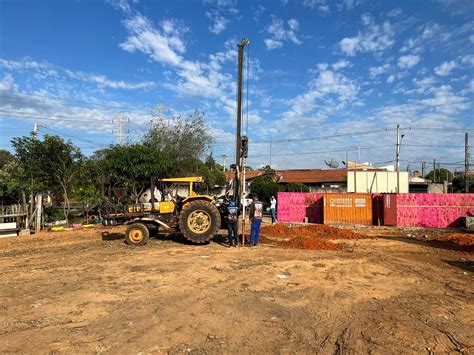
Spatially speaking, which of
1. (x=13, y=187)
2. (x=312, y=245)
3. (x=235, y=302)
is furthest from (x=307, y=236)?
(x=13, y=187)

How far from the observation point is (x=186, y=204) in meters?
12.6

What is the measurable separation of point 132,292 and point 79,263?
137 inches

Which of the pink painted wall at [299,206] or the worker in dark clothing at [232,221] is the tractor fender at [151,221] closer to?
the worker in dark clothing at [232,221]

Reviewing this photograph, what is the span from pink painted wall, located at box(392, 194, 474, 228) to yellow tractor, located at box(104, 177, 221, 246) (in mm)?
12217

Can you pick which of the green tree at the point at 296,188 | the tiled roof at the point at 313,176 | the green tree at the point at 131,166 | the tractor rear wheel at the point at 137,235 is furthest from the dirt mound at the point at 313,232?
the tiled roof at the point at 313,176

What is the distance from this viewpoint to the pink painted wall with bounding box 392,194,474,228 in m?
20.1

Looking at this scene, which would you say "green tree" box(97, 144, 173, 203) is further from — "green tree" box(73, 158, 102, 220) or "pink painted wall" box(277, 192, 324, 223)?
"pink painted wall" box(277, 192, 324, 223)

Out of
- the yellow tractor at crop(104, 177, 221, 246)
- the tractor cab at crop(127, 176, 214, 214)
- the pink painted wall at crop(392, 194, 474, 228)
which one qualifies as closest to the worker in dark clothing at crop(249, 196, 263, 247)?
the yellow tractor at crop(104, 177, 221, 246)

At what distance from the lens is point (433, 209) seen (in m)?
20.4

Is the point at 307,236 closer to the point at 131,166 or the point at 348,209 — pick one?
the point at 348,209

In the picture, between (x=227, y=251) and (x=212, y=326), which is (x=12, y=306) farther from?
(x=227, y=251)

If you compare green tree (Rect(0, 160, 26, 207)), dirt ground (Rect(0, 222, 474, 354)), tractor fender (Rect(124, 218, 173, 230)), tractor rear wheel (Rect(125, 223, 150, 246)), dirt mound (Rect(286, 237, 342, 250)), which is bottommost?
dirt ground (Rect(0, 222, 474, 354))

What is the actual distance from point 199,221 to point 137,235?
2.13 meters

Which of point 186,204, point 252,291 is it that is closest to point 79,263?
point 186,204
